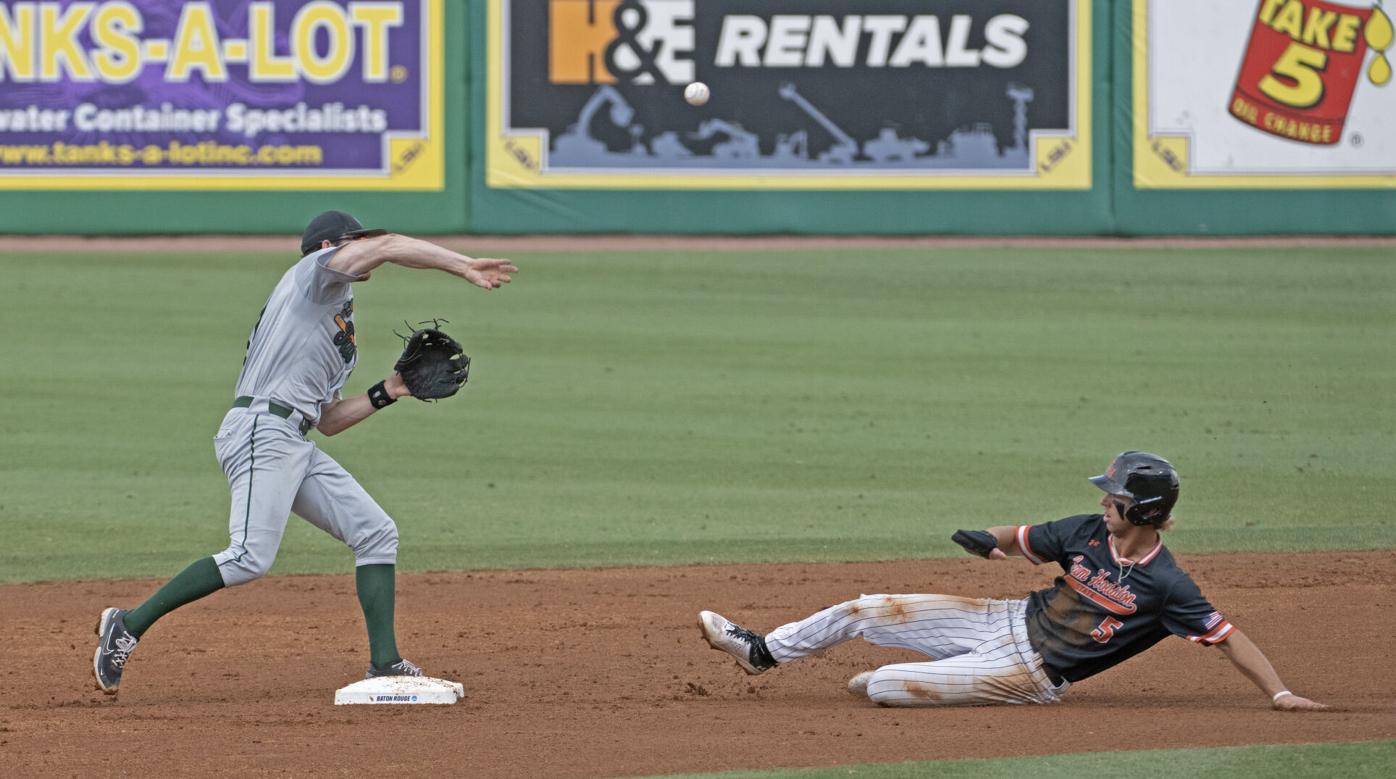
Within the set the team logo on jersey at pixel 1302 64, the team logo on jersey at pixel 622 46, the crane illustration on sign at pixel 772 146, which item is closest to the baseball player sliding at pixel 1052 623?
the crane illustration on sign at pixel 772 146

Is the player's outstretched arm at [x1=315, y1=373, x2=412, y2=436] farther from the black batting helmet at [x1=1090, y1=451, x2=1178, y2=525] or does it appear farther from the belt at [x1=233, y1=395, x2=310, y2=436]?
the black batting helmet at [x1=1090, y1=451, x2=1178, y2=525]

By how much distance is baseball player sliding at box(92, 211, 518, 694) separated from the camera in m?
6.41

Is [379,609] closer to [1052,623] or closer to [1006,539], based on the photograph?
[1006,539]

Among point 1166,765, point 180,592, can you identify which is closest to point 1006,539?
point 1166,765

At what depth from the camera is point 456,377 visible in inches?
271

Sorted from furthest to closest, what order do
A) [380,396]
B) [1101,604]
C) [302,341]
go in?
[380,396] < [302,341] < [1101,604]

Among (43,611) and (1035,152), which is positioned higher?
(1035,152)

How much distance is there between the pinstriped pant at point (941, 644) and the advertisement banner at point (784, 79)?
13.1 metres

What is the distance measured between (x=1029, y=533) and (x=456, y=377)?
2210 millimetres

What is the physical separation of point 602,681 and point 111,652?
1.82 meters

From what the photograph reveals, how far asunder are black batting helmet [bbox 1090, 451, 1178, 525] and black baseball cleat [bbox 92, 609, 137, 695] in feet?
11.1

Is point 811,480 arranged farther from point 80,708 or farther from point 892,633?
point 80,708

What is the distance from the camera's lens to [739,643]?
21.8 ft

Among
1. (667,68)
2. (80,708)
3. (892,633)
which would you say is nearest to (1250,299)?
(667,68)
